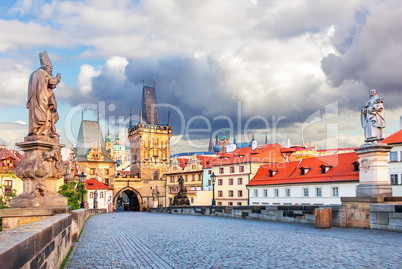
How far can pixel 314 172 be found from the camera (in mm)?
53750

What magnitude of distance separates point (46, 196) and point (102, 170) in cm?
8781

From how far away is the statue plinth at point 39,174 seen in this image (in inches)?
369

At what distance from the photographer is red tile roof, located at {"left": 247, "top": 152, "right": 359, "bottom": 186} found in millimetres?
49381

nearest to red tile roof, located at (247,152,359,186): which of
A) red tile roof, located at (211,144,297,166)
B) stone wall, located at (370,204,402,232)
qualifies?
red tile roof, located at (211,144,297,166)

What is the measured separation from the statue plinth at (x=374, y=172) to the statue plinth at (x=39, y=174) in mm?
10430

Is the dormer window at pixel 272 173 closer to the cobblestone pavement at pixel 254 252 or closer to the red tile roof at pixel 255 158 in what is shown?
the red tile roof at pixel 255 158

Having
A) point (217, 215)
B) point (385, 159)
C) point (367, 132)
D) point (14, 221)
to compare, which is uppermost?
point (367, 132)

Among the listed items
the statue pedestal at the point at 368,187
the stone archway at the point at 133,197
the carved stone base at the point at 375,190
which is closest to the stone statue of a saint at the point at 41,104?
the statue pedestal at the point at 368,187

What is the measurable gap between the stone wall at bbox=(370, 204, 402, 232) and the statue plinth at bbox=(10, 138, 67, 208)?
32.3 ft

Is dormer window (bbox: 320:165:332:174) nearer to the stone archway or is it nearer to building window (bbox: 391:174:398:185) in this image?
building window (bbox: 391:174:398:185)

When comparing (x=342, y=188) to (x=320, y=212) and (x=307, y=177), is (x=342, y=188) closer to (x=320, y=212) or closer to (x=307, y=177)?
(x=307, y=177)

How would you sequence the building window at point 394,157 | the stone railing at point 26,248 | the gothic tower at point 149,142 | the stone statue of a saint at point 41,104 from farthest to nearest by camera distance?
the gothic tower at point 149,142 → the building window at point 394,157 → the stone statue of a saint at point 41,104 → the stone railing at point 26,248

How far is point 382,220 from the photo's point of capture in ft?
42.5

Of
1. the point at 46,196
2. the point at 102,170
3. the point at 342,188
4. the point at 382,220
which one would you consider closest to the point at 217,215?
the point at 382,220
